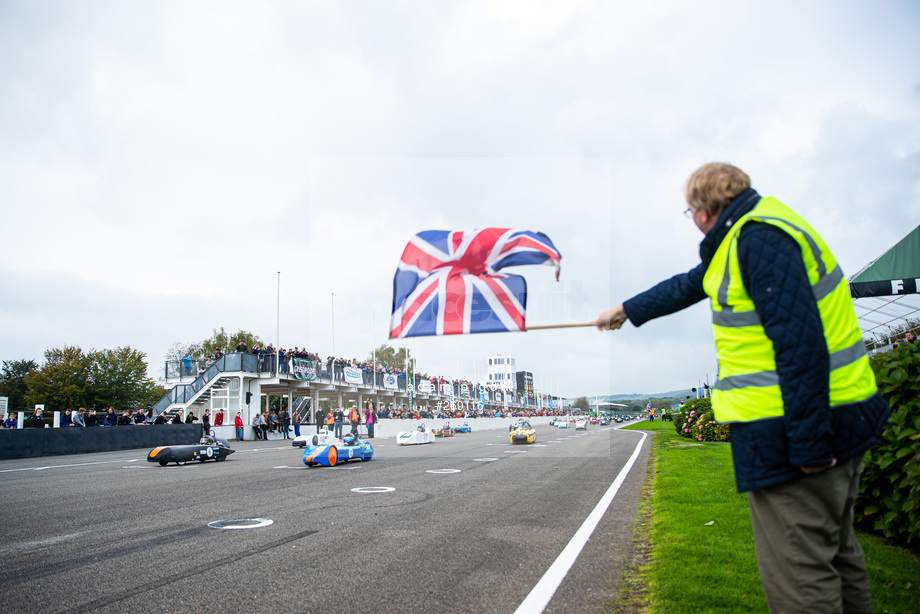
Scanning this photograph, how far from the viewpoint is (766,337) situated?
2.29m

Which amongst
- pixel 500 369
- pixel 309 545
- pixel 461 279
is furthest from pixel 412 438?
pixel 500 369

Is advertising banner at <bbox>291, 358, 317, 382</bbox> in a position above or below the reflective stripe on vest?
above

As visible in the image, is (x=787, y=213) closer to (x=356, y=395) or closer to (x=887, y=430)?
(x=887, y=430)

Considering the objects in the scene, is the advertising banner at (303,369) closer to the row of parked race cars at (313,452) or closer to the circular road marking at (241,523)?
the row of parked race cars at (313,452)

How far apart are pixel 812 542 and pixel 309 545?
16.0 feet

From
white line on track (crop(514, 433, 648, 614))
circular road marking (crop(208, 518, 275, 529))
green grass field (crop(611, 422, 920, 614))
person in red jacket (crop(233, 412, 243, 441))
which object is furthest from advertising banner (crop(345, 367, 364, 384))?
green grass field (crop(611, 422, 920, 614))

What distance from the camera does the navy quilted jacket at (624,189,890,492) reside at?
2111mm

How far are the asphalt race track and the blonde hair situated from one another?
116 inches

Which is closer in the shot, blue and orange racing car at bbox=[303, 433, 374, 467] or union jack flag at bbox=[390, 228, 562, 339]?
union jack flag at bbox=[390, 228, 562, 339]

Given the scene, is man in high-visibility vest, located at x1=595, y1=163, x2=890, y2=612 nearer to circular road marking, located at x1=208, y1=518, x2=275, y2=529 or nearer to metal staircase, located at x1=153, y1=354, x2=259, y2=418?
circular road marking, located at x1=208, y1=518, x2=275, y2=529

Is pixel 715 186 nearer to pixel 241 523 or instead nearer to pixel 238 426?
pixel 241 523

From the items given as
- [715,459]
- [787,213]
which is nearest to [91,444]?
[715,459]

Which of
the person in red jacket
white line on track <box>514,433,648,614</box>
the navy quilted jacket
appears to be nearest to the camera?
the navy quilted jacket

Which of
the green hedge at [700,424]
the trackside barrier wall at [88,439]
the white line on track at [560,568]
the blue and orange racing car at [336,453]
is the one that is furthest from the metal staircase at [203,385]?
the white line on track at [560,568]
